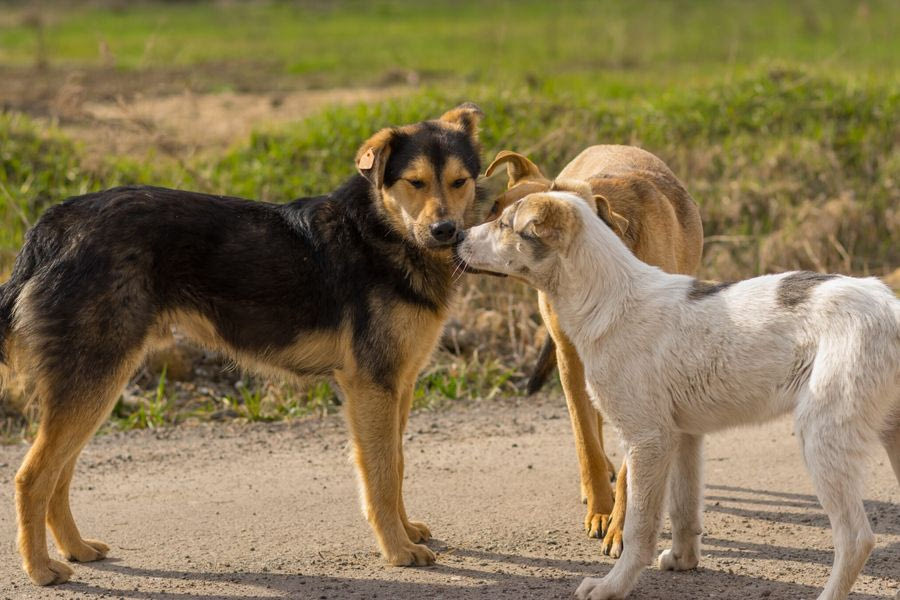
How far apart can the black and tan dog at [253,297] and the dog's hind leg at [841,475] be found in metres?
1.95

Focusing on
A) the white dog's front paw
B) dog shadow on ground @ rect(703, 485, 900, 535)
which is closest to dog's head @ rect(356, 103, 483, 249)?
the white dog's front paw

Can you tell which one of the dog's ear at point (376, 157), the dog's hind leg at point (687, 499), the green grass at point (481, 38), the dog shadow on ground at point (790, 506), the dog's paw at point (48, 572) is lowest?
the dog shadow on ground at point (790, 506)

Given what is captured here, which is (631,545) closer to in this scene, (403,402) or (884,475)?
(403,402)

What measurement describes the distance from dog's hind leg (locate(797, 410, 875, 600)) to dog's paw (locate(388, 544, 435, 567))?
1.93 meters

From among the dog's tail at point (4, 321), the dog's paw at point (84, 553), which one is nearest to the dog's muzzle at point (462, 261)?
the dog's tail at point (4, 321)

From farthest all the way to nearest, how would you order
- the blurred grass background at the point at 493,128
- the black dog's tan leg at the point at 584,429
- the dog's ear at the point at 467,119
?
1. the blurred grass background at the point at 493,128
2. the dog's ear at the point at 467,119
3. the black dog's tan leg at the point at 584,429

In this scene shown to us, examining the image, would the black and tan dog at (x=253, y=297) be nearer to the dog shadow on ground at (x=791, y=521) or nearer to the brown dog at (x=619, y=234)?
the brown dog at (x=619, y=234)

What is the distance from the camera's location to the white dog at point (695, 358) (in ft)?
15.5

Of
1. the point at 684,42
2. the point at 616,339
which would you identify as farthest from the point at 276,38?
the point at 616,339

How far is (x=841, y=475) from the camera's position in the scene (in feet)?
15.4

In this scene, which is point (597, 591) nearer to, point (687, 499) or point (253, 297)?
point (687, 499)

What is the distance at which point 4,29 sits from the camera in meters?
22.1

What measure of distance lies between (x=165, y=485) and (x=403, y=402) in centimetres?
157

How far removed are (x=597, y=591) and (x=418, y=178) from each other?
2145 mm
